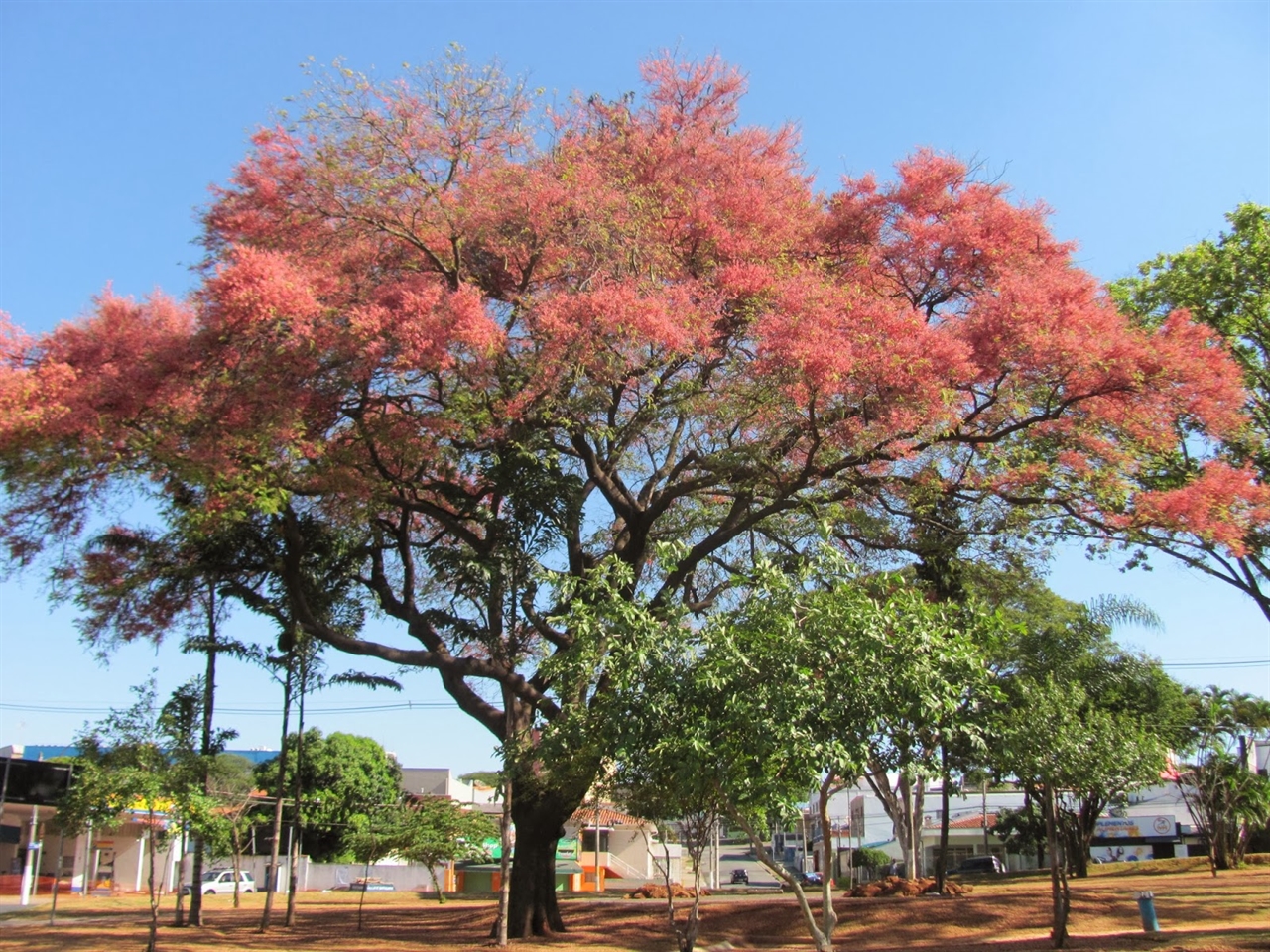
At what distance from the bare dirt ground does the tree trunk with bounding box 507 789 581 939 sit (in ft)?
1.36

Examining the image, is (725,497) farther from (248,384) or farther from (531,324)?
(248,384)

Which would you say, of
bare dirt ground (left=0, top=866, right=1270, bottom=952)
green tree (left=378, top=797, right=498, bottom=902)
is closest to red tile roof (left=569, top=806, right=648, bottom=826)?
bare dirt ground (left=0, top=866, right=1270, bottom=952)

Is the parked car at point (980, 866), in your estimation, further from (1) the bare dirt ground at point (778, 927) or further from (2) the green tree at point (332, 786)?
(2) the green tree at point (332, 786)

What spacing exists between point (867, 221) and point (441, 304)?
7.39 metres

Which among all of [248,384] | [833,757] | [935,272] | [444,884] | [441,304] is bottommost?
[444,884]

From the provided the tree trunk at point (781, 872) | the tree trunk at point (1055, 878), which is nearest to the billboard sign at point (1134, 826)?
the tree trunk at point (1055, 878)

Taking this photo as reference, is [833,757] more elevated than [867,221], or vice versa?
[867,221]

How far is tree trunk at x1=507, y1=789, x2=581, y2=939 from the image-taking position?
17094mm

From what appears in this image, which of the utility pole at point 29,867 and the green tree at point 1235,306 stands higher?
the green tree at point 1235,306

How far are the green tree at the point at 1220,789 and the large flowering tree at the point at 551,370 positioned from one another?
18.5m

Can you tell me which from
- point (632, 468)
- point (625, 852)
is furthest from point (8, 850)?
point (632, 468)

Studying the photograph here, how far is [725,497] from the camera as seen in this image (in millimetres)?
20625

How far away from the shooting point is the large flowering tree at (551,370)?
13.9 metres

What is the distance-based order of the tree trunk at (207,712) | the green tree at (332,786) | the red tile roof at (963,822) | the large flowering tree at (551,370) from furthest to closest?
1. the red tile roof at (963,822)
2. the green tree at (332,786)
3. the tree trunk at (207,712)
4. the large flowering tree at (551,370)
